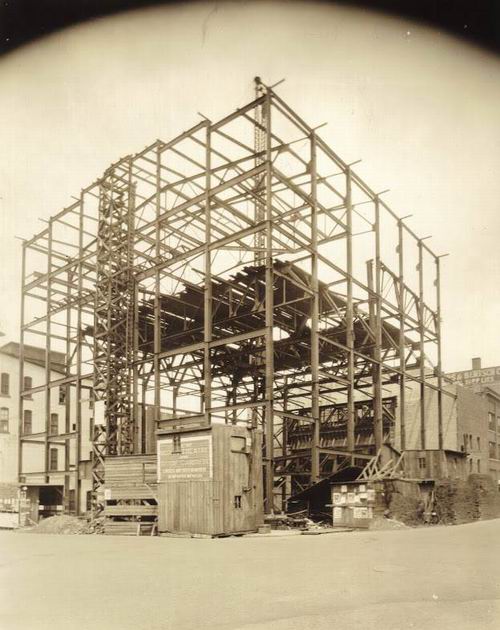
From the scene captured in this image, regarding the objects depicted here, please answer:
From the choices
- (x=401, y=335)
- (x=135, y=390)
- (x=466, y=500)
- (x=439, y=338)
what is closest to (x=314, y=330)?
(x=135, y=390)

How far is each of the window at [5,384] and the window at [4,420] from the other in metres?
1.31

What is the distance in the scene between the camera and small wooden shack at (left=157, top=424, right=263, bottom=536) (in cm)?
1975

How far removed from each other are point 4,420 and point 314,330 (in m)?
31.6

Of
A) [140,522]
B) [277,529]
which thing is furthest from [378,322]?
[140,522]

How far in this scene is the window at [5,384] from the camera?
165 feet

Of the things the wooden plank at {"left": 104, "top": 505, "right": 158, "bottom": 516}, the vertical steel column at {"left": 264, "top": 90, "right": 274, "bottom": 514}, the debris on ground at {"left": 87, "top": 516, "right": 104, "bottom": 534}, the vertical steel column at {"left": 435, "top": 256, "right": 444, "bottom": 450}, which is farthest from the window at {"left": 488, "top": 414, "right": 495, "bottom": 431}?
the wooden plank at {"left": 104, "top": 505, "right": 158, "bottom": 516}

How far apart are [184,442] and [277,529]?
4981 mm

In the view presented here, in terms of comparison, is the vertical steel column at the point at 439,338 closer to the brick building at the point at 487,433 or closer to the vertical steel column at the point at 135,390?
the brick building at the point at 487,433

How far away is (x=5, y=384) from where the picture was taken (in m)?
50.6

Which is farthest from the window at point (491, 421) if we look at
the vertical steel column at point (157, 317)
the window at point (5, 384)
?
the window at point (5, 384)

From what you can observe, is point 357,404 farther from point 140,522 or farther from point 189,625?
point 189,625

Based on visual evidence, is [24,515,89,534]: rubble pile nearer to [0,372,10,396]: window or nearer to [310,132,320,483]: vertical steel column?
[310,132,320,483]: vertical steel column

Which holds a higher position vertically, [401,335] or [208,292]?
[208,292]

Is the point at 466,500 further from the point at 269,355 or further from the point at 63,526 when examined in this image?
the point at 63,526
